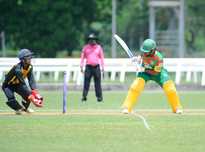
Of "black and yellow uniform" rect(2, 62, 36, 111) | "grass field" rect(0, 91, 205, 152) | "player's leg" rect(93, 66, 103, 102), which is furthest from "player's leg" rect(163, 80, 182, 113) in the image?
"player's leg" rect(93, 66, 103, 102)

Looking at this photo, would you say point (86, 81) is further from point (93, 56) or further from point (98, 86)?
point (93, 56)

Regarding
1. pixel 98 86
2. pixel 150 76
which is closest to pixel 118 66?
pixel 98 86

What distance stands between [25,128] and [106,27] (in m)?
63.5

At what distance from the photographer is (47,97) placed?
30453mm

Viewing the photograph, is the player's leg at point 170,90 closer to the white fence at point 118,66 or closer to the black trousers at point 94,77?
the black trousers at point 94,77

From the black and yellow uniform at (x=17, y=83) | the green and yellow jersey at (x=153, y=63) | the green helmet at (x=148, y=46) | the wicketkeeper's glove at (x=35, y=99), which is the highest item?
the green helmet at (x=148, y=46)

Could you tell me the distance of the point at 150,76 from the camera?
22.0 metres

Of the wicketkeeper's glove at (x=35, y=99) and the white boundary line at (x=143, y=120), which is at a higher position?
the wicketkeeper's glove at (x=35, y=99)

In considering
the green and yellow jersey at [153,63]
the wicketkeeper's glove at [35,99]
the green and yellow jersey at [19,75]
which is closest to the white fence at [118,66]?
the green and yellow jersey at [19,75]

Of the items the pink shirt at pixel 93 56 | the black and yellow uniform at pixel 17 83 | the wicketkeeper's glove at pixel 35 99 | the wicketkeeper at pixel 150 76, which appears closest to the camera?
the wicketkeeper at pixel 150 76

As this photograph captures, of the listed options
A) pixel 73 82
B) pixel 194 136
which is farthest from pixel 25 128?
pixel 73 82

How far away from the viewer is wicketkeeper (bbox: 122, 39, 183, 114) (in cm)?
2149

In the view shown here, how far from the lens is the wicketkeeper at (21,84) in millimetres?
21922

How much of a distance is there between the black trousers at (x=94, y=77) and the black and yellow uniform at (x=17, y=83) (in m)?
5.43
